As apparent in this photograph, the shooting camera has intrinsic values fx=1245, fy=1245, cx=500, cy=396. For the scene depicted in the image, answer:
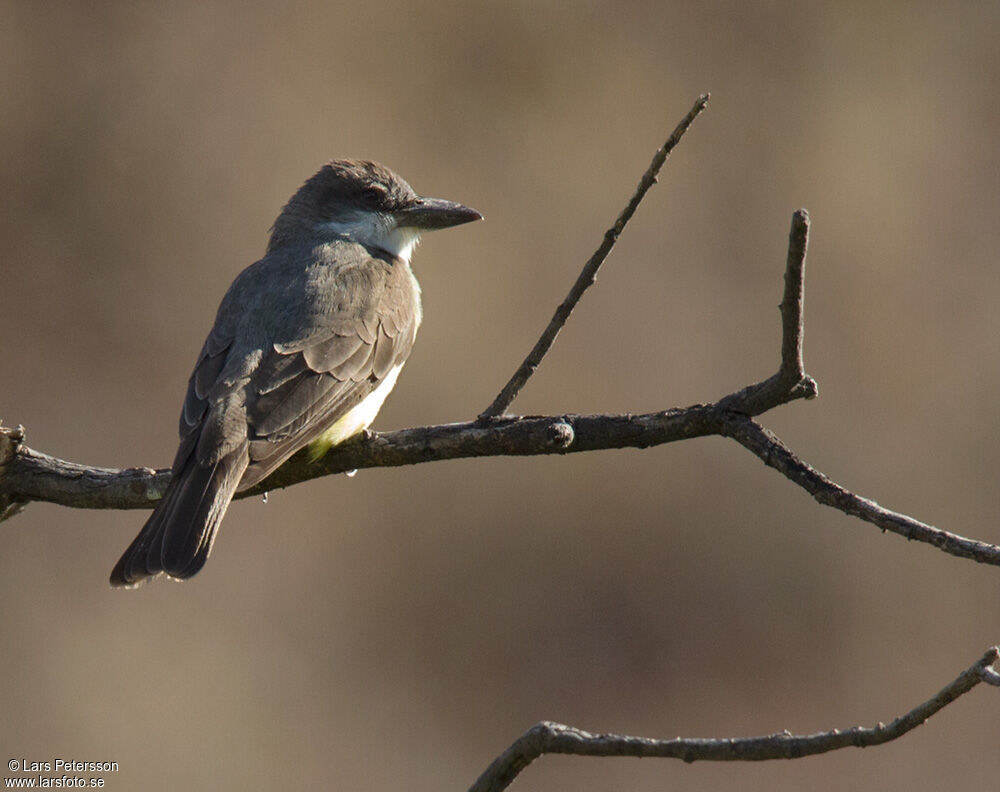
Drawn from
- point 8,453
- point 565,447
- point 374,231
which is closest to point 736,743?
point 565,447

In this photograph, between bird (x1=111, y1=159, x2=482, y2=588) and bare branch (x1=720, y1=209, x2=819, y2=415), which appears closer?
bare branch (x1=720, y1=209, x2=819, y2=415)

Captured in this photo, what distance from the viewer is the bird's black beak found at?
6902 millimetres

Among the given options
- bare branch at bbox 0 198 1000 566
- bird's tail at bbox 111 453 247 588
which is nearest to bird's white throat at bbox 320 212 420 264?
bare branch at bbox 0 198 1000 566

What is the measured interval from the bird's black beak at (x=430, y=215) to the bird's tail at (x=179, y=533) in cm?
246

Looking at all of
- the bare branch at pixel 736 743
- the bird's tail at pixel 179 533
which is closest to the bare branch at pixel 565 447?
the bird's tail at pixel 179 533

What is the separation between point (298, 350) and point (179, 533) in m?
1.08

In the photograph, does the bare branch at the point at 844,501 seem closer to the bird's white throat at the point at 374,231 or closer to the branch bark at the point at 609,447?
the branch bark at the point at 609,447

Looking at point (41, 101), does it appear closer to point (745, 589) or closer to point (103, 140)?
point (103, 140)

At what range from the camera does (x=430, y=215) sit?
6906 millimetres

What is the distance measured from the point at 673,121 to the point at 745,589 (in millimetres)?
4699

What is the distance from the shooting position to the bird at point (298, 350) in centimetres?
484

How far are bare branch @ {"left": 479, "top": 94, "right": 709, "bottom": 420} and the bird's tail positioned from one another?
1.19 m

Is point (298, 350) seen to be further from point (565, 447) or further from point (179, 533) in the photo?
point (565, 447)

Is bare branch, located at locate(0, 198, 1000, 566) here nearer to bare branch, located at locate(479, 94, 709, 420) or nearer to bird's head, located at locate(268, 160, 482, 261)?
bare branch, located at locate(479, 94, 709, 420)
